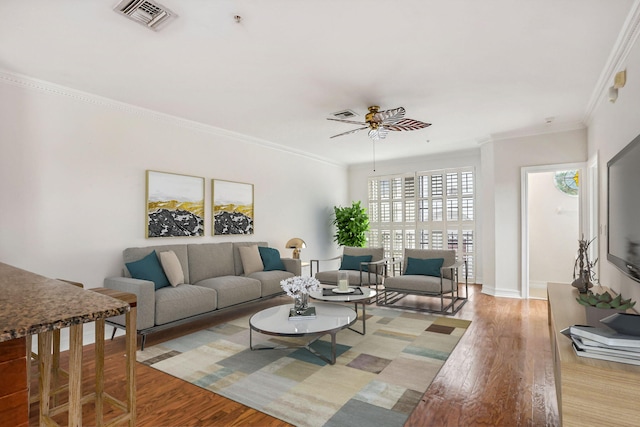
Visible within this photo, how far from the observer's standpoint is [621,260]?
245cm

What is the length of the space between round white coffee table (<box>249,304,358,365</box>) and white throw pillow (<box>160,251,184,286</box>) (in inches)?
Answer: 47.6

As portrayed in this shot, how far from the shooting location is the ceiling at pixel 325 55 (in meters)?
2.32

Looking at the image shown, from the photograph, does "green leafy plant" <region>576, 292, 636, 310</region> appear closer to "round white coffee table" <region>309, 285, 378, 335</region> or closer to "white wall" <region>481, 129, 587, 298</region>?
"round white coffee table" <region>309, 285, 378, 335</region>

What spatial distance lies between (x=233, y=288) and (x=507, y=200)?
4466 millimetres

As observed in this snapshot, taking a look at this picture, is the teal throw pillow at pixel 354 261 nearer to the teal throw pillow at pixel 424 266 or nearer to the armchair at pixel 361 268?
the armchair at pixel 361 268

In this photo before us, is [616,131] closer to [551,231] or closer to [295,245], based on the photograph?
[551,231]

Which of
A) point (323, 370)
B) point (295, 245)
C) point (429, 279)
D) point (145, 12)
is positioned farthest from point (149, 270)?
point (429, 279)

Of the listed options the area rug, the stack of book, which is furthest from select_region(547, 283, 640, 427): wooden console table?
the area rug

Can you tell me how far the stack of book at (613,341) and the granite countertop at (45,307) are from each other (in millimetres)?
2049

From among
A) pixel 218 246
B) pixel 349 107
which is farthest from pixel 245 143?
pixel 349 107

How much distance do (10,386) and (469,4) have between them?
115 inches

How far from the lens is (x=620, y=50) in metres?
2.81

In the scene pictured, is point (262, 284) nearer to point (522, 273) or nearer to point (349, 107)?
point (349, 107)

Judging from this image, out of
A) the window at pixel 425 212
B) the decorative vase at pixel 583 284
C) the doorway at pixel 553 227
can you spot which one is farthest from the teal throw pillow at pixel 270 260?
the doorway at pixel 553 227
